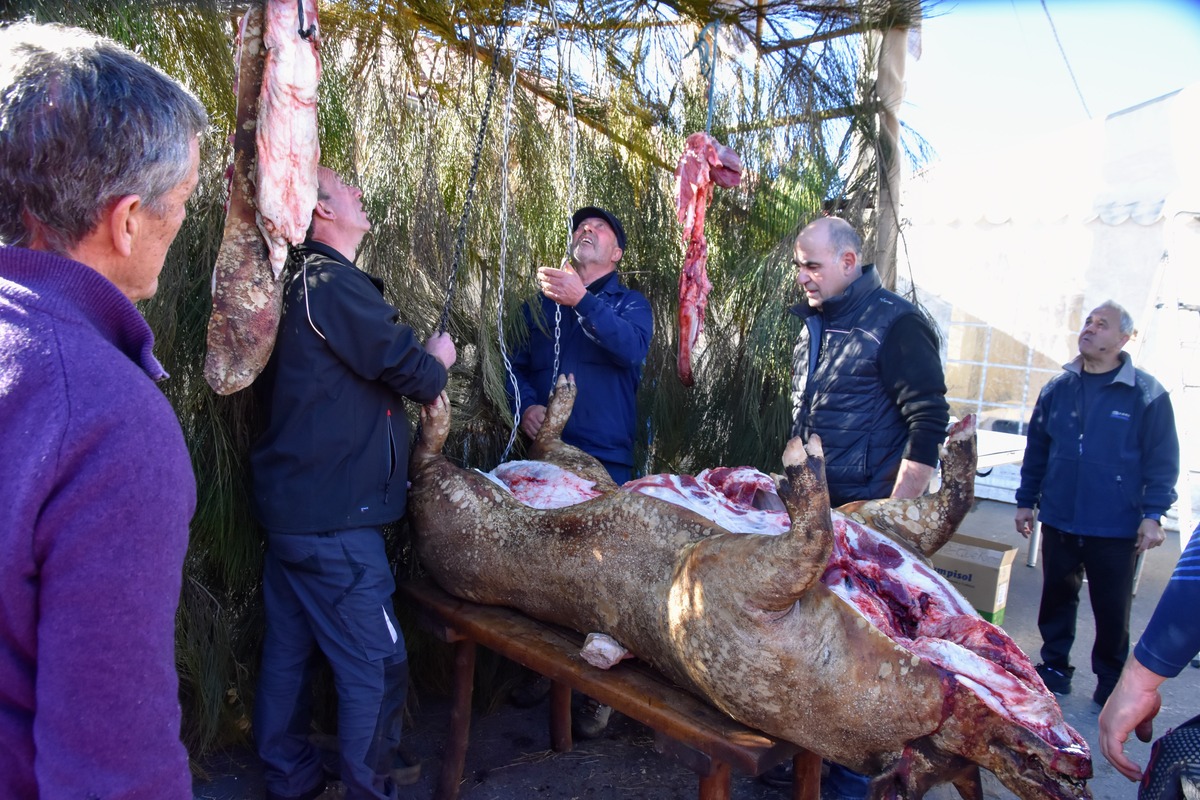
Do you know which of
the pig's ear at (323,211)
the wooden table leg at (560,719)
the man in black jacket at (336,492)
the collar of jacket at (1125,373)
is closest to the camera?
the man in black jacket at (336,492)

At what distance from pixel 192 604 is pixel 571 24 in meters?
2.52

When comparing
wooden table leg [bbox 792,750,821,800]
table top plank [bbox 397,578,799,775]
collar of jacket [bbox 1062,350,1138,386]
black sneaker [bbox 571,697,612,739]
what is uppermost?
collar of jacket [bbox 1062,350,1138,386]

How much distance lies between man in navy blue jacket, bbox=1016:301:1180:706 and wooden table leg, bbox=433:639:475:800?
2689mm

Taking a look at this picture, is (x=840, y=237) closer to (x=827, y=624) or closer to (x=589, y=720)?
(x=827, y=624)

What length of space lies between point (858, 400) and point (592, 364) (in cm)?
96

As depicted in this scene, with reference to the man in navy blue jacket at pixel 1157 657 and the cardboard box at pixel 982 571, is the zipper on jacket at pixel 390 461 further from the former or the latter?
the cardboard box at pixel 982 571

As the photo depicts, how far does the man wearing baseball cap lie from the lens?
9.88 feet

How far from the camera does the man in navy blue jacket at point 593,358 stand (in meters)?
2.99

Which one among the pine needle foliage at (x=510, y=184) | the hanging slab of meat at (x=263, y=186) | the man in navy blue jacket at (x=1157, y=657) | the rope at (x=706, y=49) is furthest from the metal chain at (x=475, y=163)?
the man in navy blue jacket at (x=1157, y=657)

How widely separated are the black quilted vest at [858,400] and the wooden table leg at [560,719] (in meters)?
1.20

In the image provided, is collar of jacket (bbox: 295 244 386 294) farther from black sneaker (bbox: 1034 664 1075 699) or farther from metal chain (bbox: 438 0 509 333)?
black sneaker (bbox: 1034 664 1075 699)

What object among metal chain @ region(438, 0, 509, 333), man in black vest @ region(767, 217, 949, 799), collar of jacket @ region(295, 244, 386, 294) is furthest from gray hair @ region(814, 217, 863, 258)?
collar of jacket @ region(295, 244, 386, 294)

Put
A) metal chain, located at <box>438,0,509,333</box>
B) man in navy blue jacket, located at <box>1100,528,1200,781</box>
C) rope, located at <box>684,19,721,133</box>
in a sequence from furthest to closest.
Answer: rope, located at <box>684,19,721,133</box> < metal chain, located at <box>438,0,509,333</box> < man in navy blue jacket, located at <box>1100,528,1200,781</box>

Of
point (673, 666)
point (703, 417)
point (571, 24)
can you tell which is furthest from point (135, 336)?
point (703, 417)
